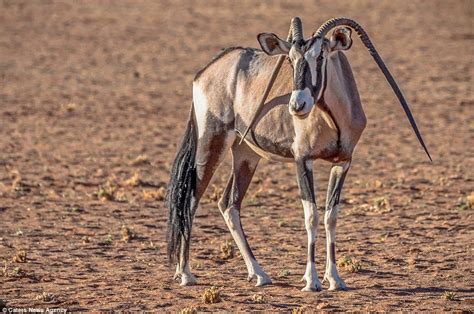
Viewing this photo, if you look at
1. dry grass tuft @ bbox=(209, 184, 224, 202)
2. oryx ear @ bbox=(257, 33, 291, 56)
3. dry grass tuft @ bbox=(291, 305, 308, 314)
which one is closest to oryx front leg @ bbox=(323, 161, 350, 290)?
dry grass tuft @ bbox=(291, 305, 308, 314)

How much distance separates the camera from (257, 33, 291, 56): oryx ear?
30.6 ft

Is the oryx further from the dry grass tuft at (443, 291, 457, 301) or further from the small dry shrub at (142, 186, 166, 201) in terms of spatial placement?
the small dry shrub at (142, 186, 166, 201)

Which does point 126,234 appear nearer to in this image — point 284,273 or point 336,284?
point 284,273

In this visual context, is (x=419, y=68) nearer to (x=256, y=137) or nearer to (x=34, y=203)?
(x=34, y=203)

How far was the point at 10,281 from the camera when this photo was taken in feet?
32.9

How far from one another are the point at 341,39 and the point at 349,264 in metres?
2.17

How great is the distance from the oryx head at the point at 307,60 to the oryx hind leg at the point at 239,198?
1.41 meters

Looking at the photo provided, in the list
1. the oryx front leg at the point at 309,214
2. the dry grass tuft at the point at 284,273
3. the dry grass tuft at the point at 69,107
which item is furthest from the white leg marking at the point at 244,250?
the dry grass tuft at the point at 69,107

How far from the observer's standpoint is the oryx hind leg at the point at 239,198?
1003 centimetres

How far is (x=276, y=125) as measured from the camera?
387 inches

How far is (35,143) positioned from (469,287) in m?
10.6

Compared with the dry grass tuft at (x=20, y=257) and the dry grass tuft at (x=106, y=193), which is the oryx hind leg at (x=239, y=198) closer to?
the dry grass tuft at (x=20, y=257)

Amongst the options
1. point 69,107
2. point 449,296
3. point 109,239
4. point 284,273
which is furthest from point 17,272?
point 69,107

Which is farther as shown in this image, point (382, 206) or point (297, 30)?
point (382, 206)
